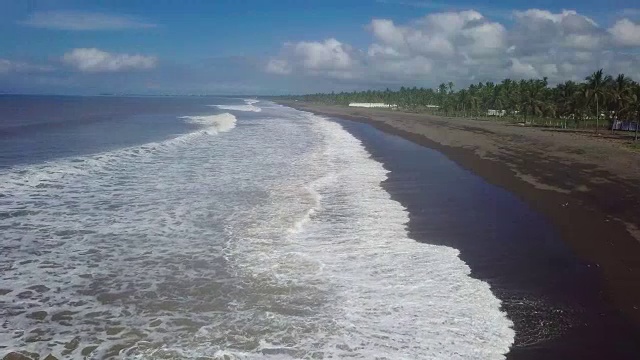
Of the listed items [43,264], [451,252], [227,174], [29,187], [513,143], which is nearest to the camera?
[43,264]

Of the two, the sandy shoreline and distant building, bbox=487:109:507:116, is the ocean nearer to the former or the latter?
the sandy shoreline

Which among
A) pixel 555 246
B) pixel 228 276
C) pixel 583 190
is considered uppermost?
pixel 583 190

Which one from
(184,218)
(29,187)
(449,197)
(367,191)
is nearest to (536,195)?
(449,197)

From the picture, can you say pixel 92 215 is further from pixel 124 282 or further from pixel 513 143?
pixel 513 143

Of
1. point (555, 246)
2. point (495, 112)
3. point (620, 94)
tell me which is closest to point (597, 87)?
point (620, 94)

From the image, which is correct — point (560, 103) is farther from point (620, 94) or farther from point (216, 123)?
point (216, 123)

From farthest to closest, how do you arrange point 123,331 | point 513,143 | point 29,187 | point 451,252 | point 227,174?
point 513,143 < point 227,174 < point 29,187 < point 451,252 < point 123,331
